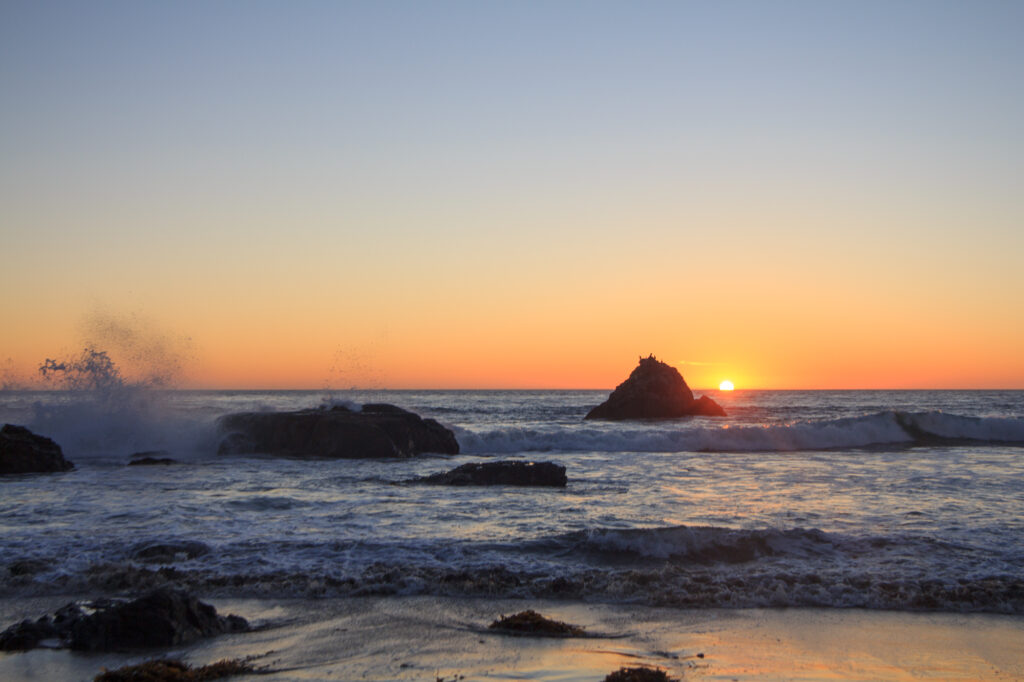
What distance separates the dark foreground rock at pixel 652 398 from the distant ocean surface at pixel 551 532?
27805mm

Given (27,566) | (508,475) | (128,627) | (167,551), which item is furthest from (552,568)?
(508,475)

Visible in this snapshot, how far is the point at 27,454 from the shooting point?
1773 cm

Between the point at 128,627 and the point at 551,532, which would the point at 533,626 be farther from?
the point at 551,532

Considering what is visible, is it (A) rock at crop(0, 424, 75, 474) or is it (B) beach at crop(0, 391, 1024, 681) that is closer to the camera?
(B) beach at crop(0, 391, 1024, 681)

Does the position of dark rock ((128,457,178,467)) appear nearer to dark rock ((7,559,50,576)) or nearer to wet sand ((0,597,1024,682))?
dark rock ((7,559,50,576))

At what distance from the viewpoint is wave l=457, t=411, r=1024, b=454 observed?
1064 inches

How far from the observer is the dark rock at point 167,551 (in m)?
8.93

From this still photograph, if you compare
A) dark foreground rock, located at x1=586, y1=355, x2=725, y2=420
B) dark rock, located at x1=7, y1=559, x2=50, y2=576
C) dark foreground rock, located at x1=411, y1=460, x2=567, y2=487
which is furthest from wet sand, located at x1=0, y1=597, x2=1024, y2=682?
dark foreground rock, located at x1=586, y1=355, x2=725, y2=420

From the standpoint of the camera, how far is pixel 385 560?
882cm

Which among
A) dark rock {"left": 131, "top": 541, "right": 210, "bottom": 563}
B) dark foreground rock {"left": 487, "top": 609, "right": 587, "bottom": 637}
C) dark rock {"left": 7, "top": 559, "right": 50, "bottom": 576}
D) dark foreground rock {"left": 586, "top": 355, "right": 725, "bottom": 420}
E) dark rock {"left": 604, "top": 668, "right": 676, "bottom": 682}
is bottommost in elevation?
dark rock {"left": 7, "top": 559, "right": 50, "bottom": 576}

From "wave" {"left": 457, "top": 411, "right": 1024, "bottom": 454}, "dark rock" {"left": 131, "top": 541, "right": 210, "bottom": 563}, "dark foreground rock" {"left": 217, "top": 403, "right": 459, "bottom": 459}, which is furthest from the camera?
"wave" {"left": 457, "top": 411, "right": 1024, "bottom": 454}

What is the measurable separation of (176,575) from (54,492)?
8185 millimetres

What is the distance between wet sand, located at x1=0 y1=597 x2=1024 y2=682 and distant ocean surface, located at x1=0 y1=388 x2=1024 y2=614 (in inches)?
17.7

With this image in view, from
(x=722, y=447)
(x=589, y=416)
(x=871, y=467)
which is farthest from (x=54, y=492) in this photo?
(x=589, y=416)
